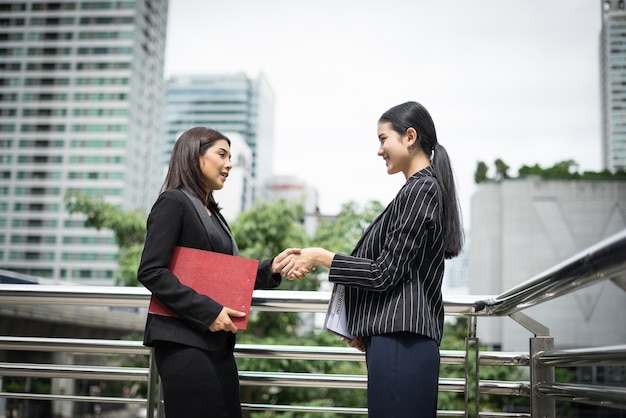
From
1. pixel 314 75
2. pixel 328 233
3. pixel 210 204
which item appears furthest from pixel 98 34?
pixel 210 204

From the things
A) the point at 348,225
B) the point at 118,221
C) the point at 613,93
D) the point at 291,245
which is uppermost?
the point at 613,93

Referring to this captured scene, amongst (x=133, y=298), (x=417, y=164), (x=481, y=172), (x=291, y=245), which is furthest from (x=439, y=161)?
(x=481, y=172)

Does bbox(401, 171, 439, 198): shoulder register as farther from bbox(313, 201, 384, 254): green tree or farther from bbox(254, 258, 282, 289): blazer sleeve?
bbox(313, 201, 384, 254): green tree

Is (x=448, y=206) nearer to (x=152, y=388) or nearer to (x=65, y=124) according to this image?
(x=152, y=388)

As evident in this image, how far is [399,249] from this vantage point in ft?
4.91

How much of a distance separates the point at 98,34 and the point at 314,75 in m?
21.1

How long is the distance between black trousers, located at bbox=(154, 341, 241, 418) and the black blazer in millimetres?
32

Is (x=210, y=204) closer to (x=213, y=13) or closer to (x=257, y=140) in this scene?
(x=213, y=13)

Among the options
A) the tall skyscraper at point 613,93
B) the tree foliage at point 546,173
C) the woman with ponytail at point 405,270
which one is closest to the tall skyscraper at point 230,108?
the tall skyscraper at point 613,93

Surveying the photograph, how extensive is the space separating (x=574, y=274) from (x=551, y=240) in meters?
33.2

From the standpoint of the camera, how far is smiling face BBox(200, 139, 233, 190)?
176 centimetres

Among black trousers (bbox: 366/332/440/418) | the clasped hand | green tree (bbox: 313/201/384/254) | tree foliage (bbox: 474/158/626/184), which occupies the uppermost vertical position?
tree foliage (bbox: 474/158/626/184)

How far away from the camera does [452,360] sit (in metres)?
2.08

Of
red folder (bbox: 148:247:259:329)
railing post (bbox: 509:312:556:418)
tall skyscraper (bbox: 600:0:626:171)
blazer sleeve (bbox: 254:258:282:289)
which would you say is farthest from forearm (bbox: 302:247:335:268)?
tall skyscraper (bbox: 600:0:626:171)
